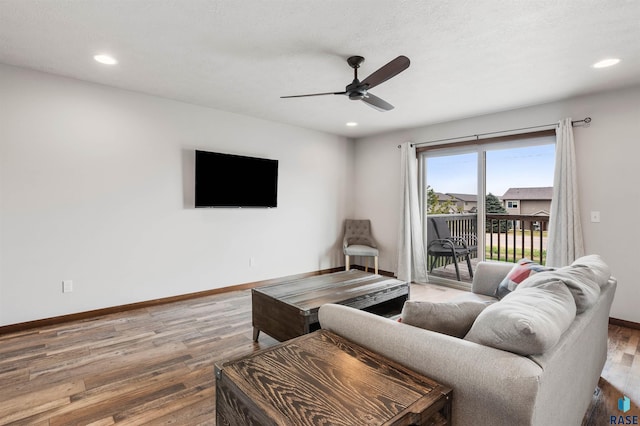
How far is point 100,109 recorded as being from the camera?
3424 mm

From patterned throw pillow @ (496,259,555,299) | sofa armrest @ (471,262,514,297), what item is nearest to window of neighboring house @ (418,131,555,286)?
sofa armrest @ (471,262,514,297)

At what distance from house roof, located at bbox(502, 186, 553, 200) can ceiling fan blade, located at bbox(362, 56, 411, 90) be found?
2857 mm

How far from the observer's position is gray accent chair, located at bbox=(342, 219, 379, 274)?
213 inches

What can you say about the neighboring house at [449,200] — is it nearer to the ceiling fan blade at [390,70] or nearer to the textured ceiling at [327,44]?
the textured ceiling at [327,44]

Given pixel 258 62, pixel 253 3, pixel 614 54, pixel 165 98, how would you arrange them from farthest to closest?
1. pixel 165 98
2. pixel 258 62
3. pixel 614 54
4. pixel 253 3

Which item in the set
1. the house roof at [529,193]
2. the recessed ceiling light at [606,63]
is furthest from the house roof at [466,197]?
the recessed ceiling light at [606,63]

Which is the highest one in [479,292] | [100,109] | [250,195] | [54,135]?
[100,109]

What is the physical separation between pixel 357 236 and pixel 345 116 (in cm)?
217

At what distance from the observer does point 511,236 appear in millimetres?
4598

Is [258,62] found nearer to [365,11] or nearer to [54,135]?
[365,11]

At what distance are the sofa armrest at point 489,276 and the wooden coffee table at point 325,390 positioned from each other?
6.45 ft

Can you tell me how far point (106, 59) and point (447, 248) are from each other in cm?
478

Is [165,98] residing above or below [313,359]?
above

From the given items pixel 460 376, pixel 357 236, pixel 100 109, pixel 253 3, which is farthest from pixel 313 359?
pixel 357 236
